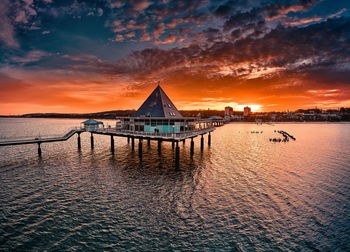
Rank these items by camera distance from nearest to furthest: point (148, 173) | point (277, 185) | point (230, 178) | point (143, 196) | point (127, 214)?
1. point (127, 214)
2. point (143, 196)
3. point (277, 185)
4. point (230, 178)
5. point (148, 173)

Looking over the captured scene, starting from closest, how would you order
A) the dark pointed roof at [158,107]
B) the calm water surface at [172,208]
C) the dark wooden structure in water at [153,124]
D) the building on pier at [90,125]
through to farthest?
the calm water surface at [172,208] < the dark wooden structure in water at [153,124] < the dark pointed roof at [158,107] < the building on pier at [90,125]

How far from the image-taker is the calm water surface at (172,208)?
12.9m

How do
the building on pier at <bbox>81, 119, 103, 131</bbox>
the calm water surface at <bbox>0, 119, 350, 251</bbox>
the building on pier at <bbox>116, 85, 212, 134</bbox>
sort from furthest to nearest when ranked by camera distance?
1. the building on pier at <bbox>81, 119, 103, 131</bbox>
2. the building on pier at <bbox>116, 85, 212, 134</bbox>
3. the calm water surface at <bbox>0, 119, 350, 251</bbox>

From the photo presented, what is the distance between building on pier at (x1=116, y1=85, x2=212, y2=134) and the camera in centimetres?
3878

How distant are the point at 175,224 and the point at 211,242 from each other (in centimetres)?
325

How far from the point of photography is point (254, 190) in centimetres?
2197

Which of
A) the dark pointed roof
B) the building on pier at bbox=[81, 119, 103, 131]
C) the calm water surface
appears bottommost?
the calm water surface

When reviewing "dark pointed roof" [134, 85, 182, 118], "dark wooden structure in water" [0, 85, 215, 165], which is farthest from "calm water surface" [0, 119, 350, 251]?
"dark pointed roof" [134, 85, 182, 118]

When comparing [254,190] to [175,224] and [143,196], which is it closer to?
[175,224]

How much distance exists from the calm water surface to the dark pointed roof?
13469mm

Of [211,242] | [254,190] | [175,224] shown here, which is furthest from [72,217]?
[254,190]

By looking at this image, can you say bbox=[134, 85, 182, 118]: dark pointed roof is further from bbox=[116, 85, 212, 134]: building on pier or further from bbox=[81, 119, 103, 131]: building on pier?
bbox=[81, 119, 103, 131]: building on pier

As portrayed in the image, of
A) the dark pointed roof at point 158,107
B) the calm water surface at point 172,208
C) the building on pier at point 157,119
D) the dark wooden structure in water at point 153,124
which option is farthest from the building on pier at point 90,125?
the calm water surface at point 172,208

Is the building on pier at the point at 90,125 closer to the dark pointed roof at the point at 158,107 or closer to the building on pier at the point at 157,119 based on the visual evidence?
the building on pier at the point at 157,119
